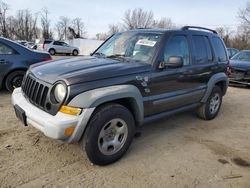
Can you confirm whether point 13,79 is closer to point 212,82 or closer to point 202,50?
point 202,50

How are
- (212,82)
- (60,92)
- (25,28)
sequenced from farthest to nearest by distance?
(25,28) < (212,82) < (60,92)

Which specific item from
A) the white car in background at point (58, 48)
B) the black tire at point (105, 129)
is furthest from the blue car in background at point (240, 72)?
the white car in background at point (58, 48)

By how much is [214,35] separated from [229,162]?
3005mm

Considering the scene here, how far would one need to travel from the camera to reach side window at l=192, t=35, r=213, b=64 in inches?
190

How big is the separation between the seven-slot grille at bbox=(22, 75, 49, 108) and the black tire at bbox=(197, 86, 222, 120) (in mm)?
3428

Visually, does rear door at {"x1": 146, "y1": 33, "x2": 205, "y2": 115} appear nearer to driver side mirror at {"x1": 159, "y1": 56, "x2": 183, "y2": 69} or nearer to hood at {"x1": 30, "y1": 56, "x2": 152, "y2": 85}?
driver side mirror at {"x1": 159, "y1": 56, "x2": 183, "y2": 69}

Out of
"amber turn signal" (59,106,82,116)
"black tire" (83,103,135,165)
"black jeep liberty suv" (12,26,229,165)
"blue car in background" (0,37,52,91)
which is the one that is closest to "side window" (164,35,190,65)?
"black jeep liberty suv" (12,26,229,165)

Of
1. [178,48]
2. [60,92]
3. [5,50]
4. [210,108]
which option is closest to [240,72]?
[210,108]

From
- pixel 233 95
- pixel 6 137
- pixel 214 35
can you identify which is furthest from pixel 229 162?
pixel 233 95

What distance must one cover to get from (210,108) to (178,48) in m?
1.83

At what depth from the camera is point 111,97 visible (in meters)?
3.24

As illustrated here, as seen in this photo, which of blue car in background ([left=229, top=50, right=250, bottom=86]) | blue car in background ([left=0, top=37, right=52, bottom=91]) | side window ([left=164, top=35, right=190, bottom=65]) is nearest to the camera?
side window ([left=164, top=35, right=190, bottom=65])

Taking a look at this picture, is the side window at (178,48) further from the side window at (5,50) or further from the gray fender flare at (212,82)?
the side window at (5,50)

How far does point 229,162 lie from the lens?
12.3 ft
